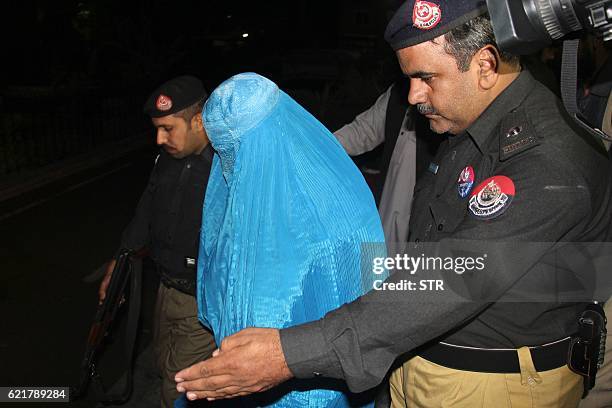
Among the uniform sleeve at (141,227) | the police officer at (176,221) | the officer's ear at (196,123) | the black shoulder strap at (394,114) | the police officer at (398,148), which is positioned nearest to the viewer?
the police officer at (398,148)

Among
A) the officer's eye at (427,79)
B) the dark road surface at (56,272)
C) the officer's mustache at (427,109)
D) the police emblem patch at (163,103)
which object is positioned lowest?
the dark road surface at (56,272)

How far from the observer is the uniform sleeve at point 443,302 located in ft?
4.48

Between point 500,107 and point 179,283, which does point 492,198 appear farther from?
point 179,283

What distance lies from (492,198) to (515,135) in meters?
0.20

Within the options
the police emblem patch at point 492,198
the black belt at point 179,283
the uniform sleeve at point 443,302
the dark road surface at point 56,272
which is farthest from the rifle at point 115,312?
→ the police emblem patch at point 492,198

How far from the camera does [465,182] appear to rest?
1.61 m

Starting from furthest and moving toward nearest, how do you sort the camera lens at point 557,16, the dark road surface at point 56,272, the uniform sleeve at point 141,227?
the dark road surface at point 56,272, the uniform sleeve at point 141,227, the camera lens at point 557,16

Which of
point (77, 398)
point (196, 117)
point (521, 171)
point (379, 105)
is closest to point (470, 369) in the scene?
point (521, 171)

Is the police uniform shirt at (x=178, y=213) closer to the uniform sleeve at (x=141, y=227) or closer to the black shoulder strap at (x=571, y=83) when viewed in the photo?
the uniform sleeve at (x=141, y=227)

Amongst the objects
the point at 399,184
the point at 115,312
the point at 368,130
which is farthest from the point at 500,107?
the point at 115,312

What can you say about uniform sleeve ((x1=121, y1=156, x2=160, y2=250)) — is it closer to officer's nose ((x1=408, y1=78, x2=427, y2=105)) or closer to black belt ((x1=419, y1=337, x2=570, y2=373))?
officer's nose ((x1=408, y1=78, x2=427, y2=105))

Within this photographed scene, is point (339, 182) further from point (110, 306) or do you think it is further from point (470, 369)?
point (110, 306)

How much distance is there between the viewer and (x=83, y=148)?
37.4ft

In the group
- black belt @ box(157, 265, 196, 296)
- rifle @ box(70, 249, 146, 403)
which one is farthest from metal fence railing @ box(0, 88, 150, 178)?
black belt @ box(157, 265, 196, 296)
